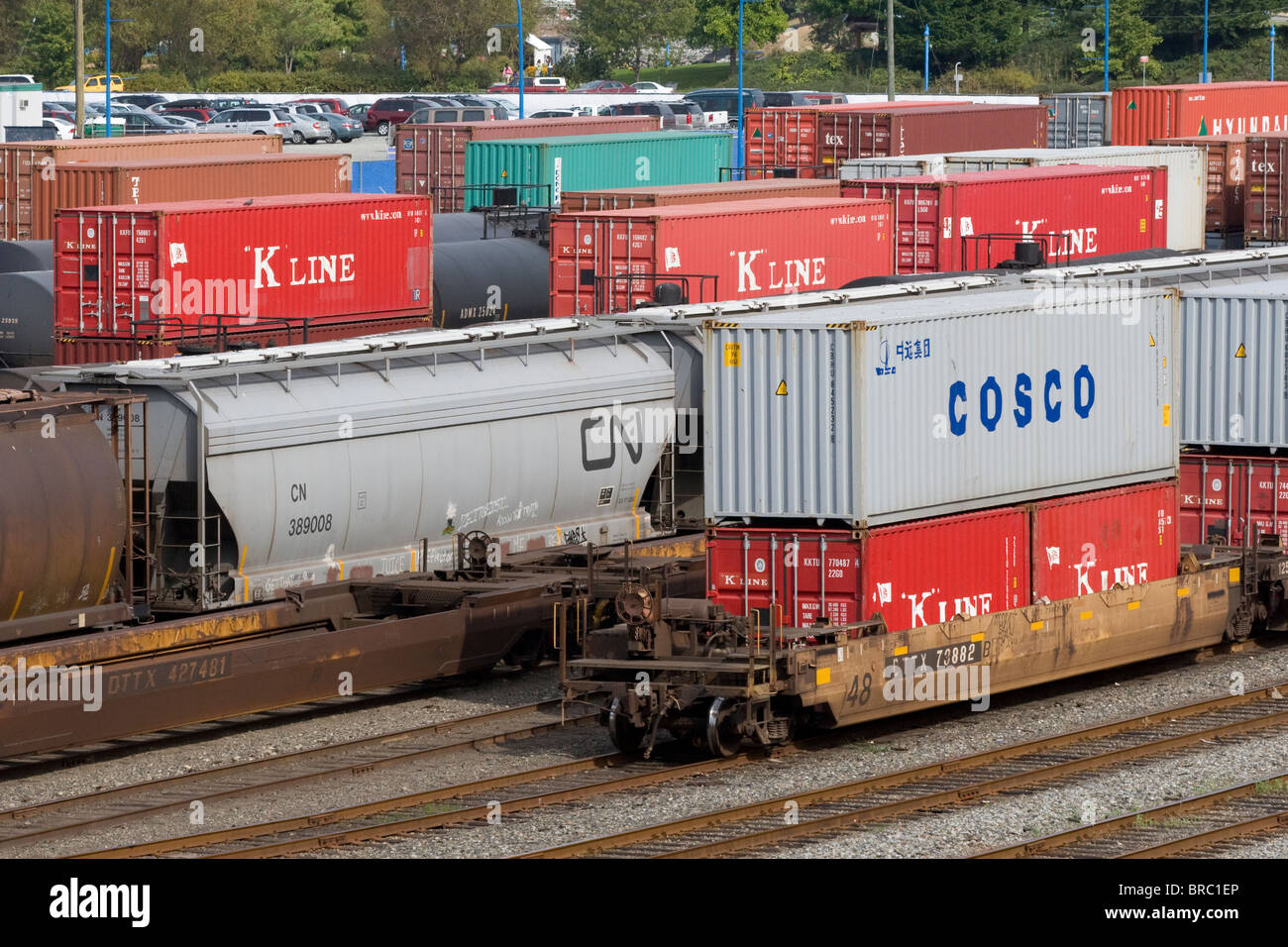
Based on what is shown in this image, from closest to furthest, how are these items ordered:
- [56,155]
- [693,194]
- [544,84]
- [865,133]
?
[693,194] < [56,155] < [865,133] < [544,84]

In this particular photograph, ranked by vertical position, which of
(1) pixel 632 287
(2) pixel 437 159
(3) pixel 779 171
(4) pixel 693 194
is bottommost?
(1) pixel 632 287

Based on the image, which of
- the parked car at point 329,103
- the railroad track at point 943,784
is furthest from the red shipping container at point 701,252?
the parked car at point 329,103

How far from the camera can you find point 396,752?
1848 centimetres

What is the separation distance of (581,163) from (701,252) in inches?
479

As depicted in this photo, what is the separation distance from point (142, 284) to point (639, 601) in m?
14.8

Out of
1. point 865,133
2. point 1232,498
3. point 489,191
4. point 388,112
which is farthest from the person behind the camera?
point 388,112

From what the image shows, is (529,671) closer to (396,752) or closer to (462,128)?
(396,752)

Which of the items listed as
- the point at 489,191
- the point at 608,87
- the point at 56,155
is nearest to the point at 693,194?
the point at 489,191

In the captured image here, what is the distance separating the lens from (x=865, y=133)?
51.1 metres

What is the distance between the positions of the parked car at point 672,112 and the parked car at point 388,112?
32.0 ft

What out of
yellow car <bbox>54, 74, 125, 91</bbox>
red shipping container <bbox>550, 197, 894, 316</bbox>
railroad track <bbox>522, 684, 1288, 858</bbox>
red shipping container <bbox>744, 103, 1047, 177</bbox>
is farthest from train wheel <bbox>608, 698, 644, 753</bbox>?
yellow car <bbox>54, 74, 125, 91</bbox>

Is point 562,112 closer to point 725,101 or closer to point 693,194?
point 725,101

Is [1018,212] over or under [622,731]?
over

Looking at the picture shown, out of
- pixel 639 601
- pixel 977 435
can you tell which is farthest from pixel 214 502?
pixel 977 435
